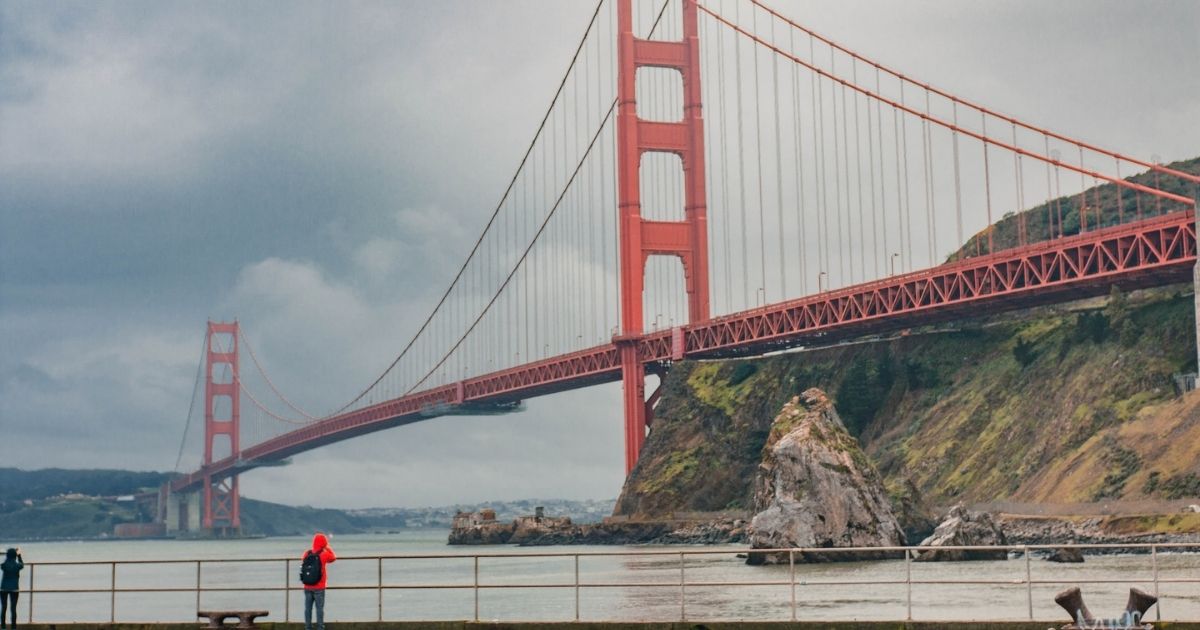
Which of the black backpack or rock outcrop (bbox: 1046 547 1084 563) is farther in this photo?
rock outcrop (bbox: 1046 547 1084 563)

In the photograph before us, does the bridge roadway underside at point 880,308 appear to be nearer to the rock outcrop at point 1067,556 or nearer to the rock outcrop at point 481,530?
the rock outcrop at point 481,530

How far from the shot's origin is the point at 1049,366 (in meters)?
92.1

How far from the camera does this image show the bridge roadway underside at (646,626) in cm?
2559

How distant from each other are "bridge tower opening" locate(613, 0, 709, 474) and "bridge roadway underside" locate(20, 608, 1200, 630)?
84505 mm

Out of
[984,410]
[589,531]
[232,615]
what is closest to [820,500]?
[984,410]

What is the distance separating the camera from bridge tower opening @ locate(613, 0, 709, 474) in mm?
113375

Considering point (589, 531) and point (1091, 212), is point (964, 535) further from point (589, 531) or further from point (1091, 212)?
point (1091, 212)

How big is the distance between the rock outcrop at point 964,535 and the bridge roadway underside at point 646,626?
35519 millimetres

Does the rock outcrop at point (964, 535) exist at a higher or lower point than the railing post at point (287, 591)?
higher

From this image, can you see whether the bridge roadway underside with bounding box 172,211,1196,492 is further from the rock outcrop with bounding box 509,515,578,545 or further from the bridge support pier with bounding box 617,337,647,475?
the rock outcrop with bounding box 509,515,578,545

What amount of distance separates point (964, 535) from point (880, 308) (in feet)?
115

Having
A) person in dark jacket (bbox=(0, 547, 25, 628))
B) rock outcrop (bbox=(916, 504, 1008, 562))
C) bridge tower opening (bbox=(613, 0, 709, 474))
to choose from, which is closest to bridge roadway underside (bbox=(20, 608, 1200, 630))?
person in dark jacket (bbox=(0, 547, 25, 628))

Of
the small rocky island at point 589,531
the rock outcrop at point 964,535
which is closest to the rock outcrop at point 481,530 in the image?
the small rocky island at point 589,531

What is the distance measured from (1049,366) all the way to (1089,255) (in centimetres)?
1155
